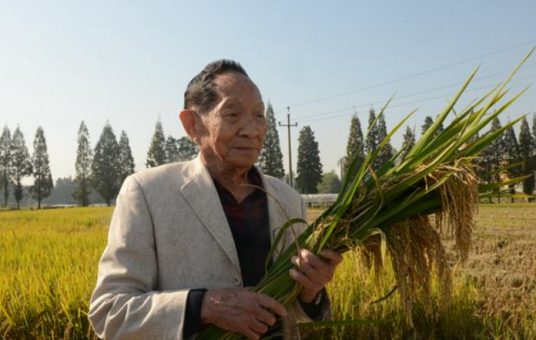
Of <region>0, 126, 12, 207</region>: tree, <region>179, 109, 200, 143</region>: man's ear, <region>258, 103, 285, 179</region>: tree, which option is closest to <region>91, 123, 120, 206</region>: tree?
<region>0, 126, 12, 207</region>: tree

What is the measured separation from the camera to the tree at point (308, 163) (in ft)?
143

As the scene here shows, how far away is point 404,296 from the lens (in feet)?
4.21

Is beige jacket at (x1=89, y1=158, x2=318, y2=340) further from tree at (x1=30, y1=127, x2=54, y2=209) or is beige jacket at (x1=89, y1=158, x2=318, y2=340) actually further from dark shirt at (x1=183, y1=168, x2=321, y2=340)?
tree at (x1=30, y1=127, x2=54, y2=209)

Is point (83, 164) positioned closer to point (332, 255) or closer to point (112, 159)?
point (112, 159)

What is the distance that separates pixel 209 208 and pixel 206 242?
12 centimetres

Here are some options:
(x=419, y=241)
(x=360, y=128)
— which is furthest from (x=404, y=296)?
(x=360, y=128)

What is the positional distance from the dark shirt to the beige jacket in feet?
0.13

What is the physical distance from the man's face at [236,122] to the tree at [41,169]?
169 feet

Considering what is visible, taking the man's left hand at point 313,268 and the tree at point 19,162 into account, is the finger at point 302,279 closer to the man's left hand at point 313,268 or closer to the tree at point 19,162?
the man's left hand at point 313,268

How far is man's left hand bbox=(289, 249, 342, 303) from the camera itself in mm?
1293

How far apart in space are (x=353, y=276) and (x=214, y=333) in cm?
192

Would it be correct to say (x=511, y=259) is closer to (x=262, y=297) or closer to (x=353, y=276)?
(x=353, y=276)

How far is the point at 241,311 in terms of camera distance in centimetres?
127

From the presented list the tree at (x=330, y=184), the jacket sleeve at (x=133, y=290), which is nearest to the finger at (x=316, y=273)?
the jacket sleeve at (x=133, y=290)
